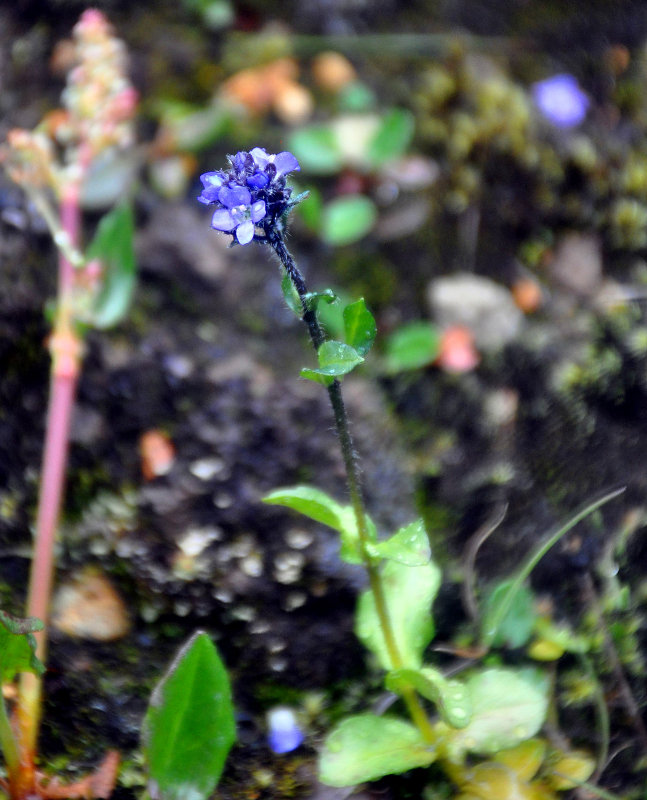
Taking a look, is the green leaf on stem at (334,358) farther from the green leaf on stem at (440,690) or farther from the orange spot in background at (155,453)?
the orange spot in background at (155,453)

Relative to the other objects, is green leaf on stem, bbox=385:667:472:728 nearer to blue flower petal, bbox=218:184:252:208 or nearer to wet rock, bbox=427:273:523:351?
blue flower petal, bbox=218:184:252:208

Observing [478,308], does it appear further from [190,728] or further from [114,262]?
[190,728]

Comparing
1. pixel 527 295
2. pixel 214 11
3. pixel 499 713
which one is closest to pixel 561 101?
pixel 527 295

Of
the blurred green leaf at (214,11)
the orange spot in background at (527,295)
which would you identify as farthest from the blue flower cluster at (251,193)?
the blurred green leaf at (214,11)

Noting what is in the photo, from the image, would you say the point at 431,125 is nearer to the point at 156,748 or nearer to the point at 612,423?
the point at 612,423

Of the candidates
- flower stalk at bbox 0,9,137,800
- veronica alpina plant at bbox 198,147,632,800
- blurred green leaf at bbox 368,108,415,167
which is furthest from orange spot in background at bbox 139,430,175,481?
blurred green leaf at bbox 368,108,415,167
